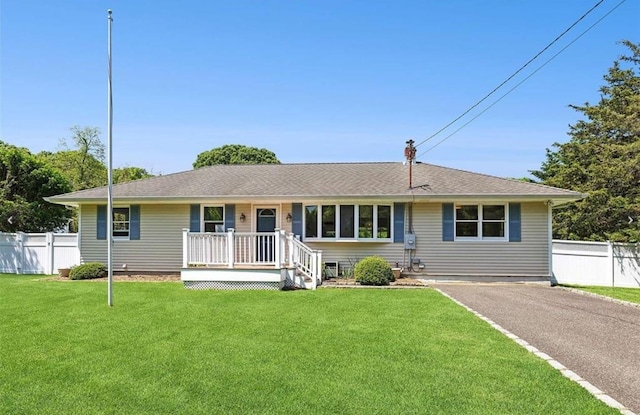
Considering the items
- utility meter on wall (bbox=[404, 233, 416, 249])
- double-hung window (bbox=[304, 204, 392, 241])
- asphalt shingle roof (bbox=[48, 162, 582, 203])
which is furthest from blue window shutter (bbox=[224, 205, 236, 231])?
utility meter on wall (bbox=[404, 233, 416, 249])

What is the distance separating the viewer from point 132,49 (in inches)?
468

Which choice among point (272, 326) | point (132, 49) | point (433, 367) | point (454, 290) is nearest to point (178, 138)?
point (132, 49)

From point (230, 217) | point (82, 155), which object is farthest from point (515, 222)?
point (82, 155)

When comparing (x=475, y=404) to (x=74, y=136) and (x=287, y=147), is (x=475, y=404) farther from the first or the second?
(x=74, y=136)

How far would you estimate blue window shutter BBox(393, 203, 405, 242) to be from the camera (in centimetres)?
1454

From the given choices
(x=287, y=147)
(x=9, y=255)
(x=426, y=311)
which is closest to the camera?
(x=426, y=311)

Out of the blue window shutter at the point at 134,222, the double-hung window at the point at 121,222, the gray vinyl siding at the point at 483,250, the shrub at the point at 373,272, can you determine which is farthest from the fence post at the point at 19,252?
the gray vinyl siding at the point at 483,250

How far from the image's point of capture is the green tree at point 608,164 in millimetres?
17719

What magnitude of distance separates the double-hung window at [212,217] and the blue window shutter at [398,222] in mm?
5789

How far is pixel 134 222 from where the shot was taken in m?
15.6

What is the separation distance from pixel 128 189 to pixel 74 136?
23979 mm

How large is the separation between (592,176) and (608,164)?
1397 mm

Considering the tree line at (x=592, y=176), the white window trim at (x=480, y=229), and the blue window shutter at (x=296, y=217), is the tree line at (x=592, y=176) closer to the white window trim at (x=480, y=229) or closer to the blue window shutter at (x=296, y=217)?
the white window trim at (x=480, y=229)

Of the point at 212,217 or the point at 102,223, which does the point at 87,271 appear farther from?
the point at 212,217
